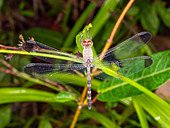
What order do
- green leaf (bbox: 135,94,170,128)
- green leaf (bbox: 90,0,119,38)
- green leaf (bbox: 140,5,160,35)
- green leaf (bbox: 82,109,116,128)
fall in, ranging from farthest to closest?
green leaf (bbox: 140,5,160,35) < green leaf (bbox: 90,0,119,38) < green leaf (bbox: 82,109,116,128) < green leaf (bbox: 135,94,170,128)

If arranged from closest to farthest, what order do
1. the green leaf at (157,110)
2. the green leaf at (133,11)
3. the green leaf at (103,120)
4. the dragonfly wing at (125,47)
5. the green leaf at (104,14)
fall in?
the green leaf at (157,110) → the dragonfly wing at (125,47) → the green leaf at (103,120) → the green leaf at (104,14) → the green leaf at (133,11)

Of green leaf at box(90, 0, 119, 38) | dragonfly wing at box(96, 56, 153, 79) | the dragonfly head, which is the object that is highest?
green leaf at box(90, 0, 119, 38)

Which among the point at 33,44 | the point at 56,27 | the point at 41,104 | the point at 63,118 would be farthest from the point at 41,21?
the point at 33,44

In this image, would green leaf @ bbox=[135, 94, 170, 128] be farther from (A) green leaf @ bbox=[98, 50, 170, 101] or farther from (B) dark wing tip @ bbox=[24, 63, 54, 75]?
(B) dark wing tip @ bbox=[24, 63, 54, 75]

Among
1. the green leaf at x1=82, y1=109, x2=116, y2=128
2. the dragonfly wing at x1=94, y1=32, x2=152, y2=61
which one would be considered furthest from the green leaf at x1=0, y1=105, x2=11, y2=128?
the dragonfly wing at x1=94, y1=32, x2=152, y2=61

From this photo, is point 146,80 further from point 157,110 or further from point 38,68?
point 38,68

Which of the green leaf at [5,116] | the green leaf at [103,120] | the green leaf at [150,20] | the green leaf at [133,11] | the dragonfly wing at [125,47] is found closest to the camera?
the dragonfly wing at [125,47]

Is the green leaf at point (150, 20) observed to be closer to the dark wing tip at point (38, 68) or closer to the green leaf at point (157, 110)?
the green leaf at point (157, 110)

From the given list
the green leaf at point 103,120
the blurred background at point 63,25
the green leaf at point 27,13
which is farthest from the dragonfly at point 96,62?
the green leaf at point 27,13
